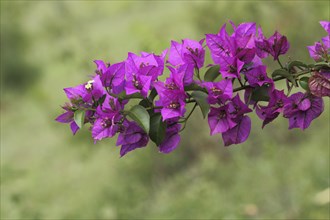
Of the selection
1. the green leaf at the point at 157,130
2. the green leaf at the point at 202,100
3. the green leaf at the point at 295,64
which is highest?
the green leaf at the point at 295,64

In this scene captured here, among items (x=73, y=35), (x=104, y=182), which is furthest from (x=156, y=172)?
(x=73, y=35)

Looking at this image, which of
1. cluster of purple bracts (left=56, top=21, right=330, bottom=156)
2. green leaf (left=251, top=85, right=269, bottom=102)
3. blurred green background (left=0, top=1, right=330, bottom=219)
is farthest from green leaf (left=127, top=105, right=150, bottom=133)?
blurred green background (left=0, top=1, right=330, bottom=219)

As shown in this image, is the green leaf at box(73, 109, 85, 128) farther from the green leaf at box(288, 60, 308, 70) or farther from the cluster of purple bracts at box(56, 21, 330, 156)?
the green leaf at box(288, 60, 308, 70)

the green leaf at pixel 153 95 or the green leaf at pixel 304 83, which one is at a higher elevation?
the green leaf at pixel 304 83

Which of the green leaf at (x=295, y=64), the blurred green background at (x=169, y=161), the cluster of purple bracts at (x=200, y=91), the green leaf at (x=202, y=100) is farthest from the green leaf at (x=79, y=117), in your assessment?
the blurred green background at (x=169, y=161)

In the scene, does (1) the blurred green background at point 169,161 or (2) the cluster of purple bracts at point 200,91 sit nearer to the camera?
(2) the cluster of purple bracts at point 200,91

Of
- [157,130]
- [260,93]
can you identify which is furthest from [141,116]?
[260,93]

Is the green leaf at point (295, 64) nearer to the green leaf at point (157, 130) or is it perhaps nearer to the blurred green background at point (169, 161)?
the green leaf at point (157, 130)
